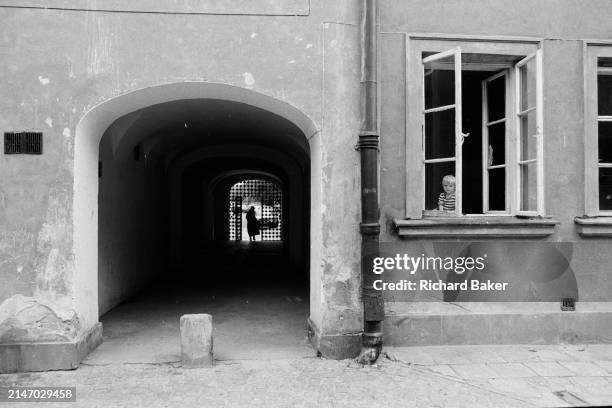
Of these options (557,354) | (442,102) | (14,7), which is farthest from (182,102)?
(557,354)

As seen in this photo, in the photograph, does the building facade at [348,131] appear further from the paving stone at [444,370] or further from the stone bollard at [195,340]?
the stone bollard at [195,340]

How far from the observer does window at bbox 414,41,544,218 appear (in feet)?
18.8

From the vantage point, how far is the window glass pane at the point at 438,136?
586cm

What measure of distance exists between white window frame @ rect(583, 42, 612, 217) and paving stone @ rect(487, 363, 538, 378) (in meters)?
2.09

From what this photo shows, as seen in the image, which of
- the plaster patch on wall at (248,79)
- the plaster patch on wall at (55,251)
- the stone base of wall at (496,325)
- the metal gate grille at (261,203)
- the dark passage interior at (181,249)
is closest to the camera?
the plaster patch on wall at (55,251)

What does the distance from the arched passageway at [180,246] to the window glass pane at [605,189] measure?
387 centimetres

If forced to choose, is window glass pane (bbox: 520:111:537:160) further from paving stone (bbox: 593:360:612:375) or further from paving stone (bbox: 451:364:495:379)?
paving stone (bbox: 451:364:495:379)

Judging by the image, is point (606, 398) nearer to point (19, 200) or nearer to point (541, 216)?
point (541, 216)

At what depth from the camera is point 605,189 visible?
20.0ft

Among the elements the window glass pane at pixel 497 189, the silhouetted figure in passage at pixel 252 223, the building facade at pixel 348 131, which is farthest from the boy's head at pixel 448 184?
the silhouetted figure in passage at pixel 252 223

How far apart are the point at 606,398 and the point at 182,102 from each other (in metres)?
6.41
